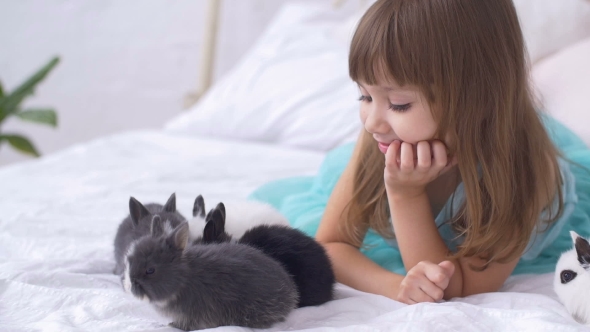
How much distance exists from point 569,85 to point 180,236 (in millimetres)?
1143

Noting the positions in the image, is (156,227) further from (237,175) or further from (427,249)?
(237,175)

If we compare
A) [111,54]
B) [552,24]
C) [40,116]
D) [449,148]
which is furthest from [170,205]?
[111,54]

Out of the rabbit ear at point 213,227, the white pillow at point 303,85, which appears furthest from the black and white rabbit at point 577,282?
the white pillow at point 303,85

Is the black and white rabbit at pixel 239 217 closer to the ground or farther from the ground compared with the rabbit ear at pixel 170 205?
closer to the ground

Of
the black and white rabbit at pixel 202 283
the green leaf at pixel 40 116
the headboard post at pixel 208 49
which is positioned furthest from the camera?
the headboard post at pixel 208 49

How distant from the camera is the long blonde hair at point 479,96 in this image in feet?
3.01

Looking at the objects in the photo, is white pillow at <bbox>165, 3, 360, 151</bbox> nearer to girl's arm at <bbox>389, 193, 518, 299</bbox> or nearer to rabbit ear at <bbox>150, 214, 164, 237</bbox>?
girl's arm at <bbox>389, 193, 518, 299</bbox>

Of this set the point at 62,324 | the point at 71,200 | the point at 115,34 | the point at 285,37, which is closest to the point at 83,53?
the point at 115,34

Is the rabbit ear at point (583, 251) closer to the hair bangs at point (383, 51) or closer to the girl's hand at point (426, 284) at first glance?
the girl's hand at point (426, 284)

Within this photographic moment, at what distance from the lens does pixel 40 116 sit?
7.45ft

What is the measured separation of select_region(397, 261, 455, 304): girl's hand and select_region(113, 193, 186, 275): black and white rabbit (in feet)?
1.11

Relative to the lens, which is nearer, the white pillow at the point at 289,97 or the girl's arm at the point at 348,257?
the girl's arm at the point at 348,257

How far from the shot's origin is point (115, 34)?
10.5 ft

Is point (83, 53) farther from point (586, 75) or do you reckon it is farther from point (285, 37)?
point (586, 75)
